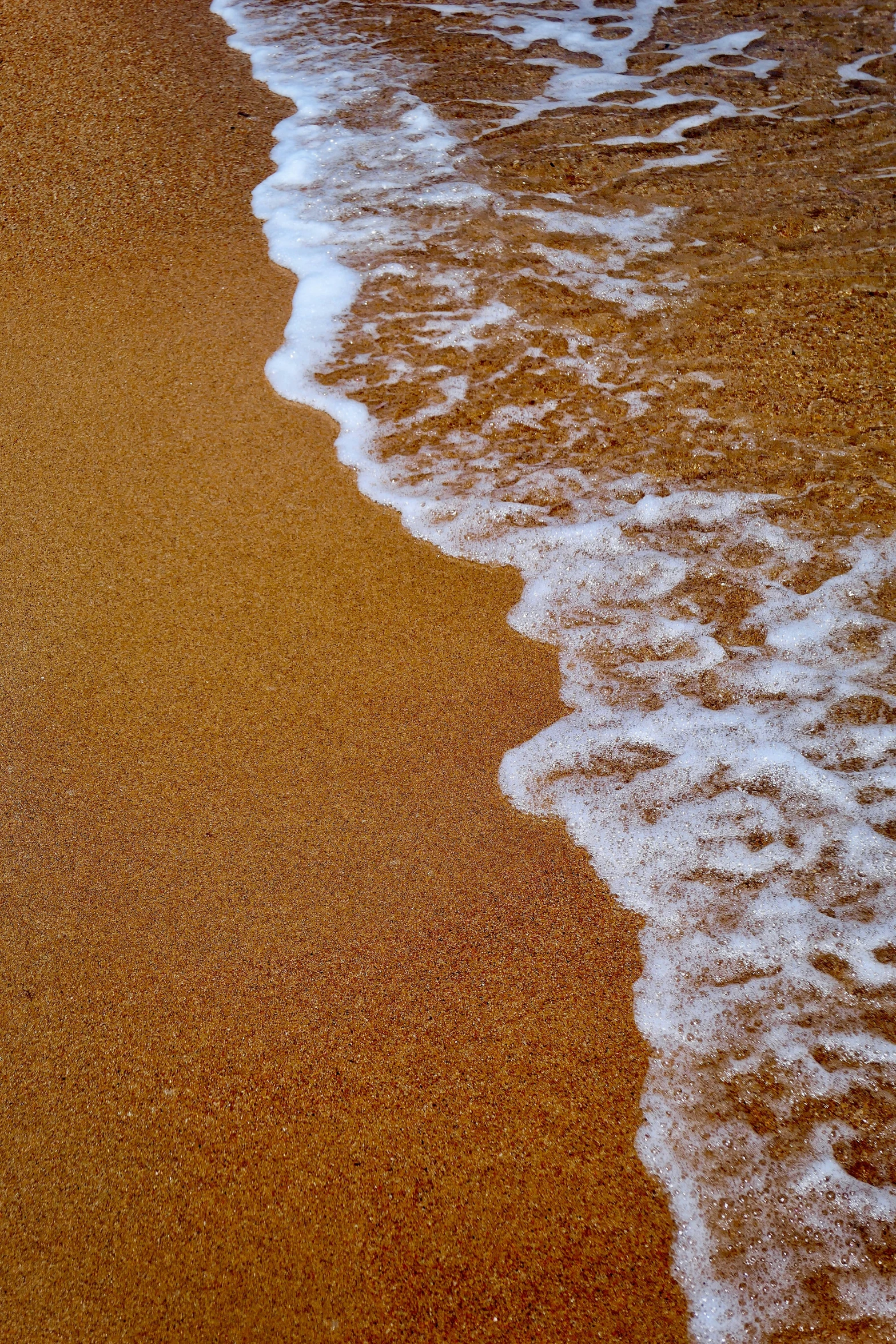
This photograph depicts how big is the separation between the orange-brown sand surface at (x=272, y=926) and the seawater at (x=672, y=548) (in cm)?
11

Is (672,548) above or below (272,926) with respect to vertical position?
above

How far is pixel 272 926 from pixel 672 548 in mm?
1273

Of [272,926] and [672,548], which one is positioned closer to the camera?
[272,926]

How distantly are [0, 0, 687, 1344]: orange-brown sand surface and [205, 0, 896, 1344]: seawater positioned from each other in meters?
0.11

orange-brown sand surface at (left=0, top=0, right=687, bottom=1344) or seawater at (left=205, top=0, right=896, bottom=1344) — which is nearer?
orange-brown sand surface at (left=0, top=0, right=687, bottom=1344)

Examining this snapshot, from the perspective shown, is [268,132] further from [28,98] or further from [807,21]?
[807,21]

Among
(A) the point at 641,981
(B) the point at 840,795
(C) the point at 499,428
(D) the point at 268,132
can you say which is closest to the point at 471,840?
(A) the point at 641,981

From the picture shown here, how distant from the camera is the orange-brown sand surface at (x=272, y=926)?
1.39m

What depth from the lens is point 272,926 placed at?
172 centimetres

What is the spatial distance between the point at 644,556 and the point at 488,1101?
130 cm

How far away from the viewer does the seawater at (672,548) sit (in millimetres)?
1497

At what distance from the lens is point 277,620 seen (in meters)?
2.20

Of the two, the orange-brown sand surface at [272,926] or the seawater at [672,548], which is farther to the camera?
the seawater at [672,548]

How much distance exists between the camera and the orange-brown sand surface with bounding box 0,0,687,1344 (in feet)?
4.57
